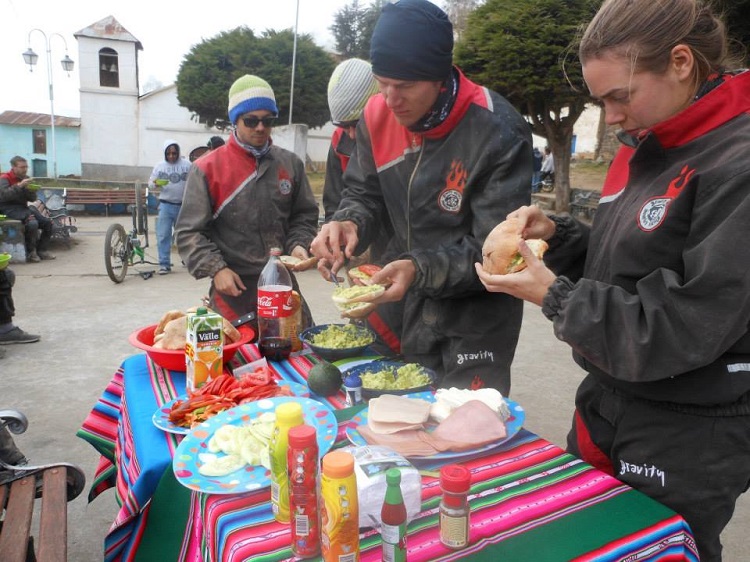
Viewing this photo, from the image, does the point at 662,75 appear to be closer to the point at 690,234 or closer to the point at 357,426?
the point at 690,234

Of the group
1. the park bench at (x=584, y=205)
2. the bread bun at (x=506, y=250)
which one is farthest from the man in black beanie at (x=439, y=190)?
the park bench at (x=584, y=205)

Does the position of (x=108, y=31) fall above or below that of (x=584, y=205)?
above

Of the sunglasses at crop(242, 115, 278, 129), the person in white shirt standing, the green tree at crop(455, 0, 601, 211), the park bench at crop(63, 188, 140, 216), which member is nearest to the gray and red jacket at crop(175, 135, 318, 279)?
the sunglasses at crop(242, 115, 278, 129)

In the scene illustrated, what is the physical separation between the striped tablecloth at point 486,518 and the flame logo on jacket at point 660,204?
69 centimetres

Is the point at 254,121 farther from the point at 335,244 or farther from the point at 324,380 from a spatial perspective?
the point at 324,380

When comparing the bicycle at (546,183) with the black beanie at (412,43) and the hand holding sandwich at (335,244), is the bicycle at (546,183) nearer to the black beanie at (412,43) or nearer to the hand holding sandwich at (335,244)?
the hand holding sandwich at (335,244)

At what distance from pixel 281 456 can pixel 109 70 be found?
109 ft

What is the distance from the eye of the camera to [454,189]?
7.32 feet

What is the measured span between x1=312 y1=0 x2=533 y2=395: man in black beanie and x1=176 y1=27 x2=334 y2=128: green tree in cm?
2400

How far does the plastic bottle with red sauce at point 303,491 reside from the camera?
115 centimetres

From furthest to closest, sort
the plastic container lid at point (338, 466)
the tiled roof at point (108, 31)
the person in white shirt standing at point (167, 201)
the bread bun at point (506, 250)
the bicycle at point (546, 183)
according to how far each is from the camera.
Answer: the tiled roof at point (108, 31) → the bicycle at point (546, 183) → the person in white shirt standing at point (167, 201) → the bread bun at point (506, 250) → the plastic container lid at point (338, 466)

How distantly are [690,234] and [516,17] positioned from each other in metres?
11.8

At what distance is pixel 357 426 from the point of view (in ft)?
5.47

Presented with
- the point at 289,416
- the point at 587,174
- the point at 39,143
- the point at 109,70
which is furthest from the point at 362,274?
Answer: the point at 39,143
